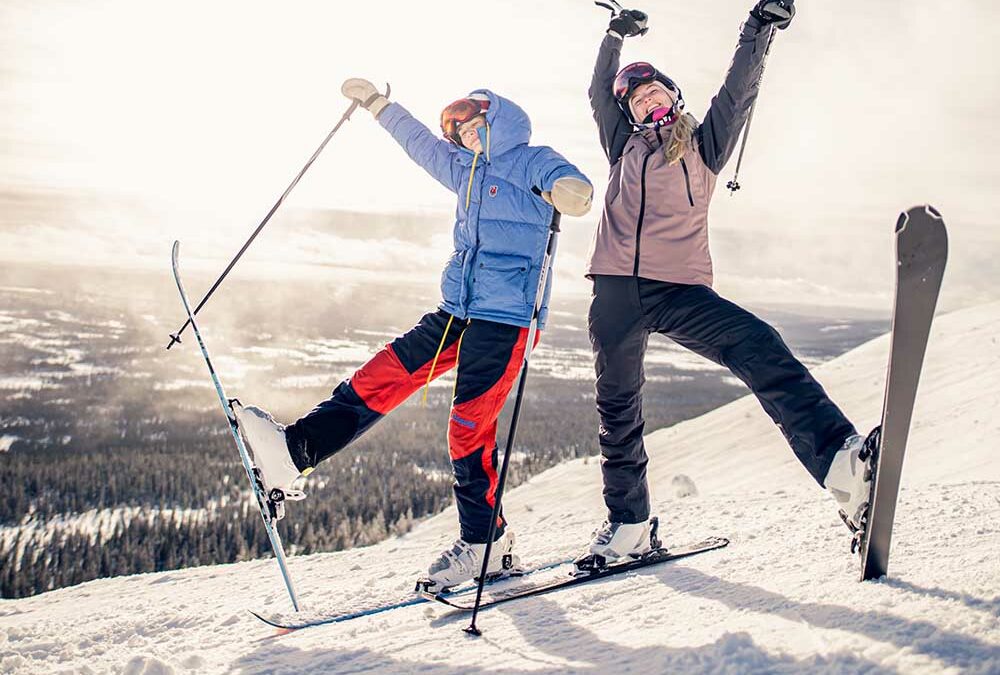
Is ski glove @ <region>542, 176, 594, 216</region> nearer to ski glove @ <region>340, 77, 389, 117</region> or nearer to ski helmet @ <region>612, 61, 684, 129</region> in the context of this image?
ski helmet @ <region>612, 61, 684, 129</region>

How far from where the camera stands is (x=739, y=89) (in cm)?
351

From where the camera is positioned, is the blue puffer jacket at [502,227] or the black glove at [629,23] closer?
the blue puffer jacket at [502,227]

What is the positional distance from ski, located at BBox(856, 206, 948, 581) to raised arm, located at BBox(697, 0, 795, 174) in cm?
112

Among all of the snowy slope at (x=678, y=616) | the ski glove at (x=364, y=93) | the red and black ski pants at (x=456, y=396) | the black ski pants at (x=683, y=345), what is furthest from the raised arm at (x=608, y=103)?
the snowy slope at (x=678, y=616)

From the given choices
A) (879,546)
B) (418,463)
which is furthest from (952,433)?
(418,463)

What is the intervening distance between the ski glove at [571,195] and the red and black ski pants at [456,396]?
2.34 feet

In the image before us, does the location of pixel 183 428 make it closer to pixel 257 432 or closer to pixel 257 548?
pixel 257 548

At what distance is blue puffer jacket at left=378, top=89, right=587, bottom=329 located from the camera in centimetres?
393

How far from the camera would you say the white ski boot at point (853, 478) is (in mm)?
2867

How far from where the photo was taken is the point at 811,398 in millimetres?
3123

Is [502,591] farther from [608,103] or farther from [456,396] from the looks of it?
[608,103]

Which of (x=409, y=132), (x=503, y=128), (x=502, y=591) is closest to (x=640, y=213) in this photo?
(x=503, y=128)

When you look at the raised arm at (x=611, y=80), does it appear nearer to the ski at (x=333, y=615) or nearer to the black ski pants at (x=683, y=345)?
the black ski pants at (x=683, y=345)

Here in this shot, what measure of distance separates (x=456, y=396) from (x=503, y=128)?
4.68 feet
